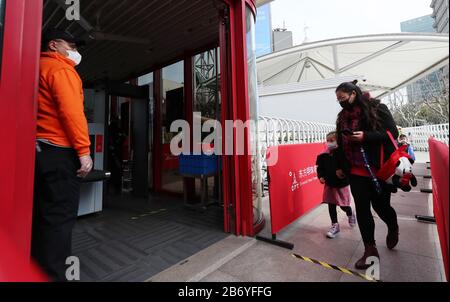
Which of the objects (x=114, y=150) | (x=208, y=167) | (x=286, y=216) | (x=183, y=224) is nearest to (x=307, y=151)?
(x=286, y=216)

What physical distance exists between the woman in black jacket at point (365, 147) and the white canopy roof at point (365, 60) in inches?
259

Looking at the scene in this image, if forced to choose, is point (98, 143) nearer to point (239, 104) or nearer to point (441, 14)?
point (239, 104)

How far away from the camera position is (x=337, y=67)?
12.4 metres

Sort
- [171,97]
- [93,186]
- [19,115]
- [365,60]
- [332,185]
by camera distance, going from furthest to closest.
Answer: [365,60]
[171,97]
[93,186]
[332,185]
[19,115]

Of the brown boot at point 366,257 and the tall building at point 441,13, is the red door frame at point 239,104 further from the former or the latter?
the tall building at point 441,13

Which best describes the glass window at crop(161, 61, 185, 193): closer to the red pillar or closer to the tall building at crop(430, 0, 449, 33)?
the red pillar

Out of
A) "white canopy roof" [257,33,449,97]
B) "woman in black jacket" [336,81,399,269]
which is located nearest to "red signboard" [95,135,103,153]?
"woman in black jacket" [336,81,399,269]

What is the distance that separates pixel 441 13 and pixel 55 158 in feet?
7.57

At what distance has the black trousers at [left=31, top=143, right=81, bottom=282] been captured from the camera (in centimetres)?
150

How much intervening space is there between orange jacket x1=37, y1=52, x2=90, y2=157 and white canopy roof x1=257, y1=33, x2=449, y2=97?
27.4 feet

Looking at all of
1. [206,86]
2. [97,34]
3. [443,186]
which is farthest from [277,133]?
[97,34]

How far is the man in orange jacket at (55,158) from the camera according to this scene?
1.50 m

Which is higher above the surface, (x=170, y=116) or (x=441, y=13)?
(x=170, y=116)

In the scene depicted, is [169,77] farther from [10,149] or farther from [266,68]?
[266,68]
